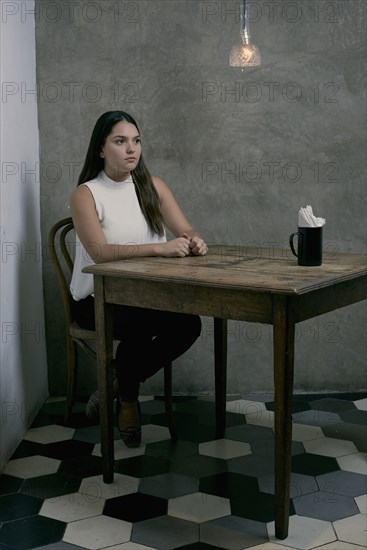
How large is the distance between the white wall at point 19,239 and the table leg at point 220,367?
89cm

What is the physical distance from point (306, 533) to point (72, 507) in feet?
2.76

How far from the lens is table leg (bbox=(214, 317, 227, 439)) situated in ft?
11.1

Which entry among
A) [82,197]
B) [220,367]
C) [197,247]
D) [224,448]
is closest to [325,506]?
[224,448]

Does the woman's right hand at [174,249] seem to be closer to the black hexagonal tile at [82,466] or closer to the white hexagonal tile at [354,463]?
the black hexagonal tile at [82,466]

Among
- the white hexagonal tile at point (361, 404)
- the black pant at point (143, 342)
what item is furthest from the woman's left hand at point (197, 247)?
the white hexagonal tile at point (361, 404)

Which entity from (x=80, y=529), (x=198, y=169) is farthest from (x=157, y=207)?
(x=80, y=529)

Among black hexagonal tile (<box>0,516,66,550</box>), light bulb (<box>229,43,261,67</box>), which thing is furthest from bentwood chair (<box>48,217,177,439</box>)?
light bulb (<box>229,43,261,67</box>)

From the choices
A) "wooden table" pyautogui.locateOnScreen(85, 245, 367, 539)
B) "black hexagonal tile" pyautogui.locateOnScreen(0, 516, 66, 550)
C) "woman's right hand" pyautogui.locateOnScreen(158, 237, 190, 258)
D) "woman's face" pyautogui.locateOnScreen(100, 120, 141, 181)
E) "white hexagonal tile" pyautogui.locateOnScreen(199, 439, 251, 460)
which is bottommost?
"black hexagonal tile" pyautogui.locateOnScreen(0, 516, 66, 550)

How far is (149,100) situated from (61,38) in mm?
537

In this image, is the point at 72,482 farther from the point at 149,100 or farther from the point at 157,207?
the point at 149,100

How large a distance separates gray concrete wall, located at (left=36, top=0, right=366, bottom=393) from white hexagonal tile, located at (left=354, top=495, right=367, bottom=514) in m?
1.53

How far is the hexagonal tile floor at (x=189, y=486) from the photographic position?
2.54 meters

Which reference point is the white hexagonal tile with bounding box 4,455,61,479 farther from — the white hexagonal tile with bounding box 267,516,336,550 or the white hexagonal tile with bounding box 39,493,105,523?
the white hexagonal tile with bounding box 267,516,336,550

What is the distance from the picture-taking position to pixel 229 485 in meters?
2.92
